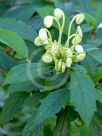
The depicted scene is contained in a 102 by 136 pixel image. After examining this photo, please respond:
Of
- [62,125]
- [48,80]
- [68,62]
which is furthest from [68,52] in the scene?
[62,125]

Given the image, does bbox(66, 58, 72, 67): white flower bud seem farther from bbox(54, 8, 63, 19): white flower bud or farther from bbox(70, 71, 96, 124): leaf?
bbox(54, 8, 63, 19): white flower bud

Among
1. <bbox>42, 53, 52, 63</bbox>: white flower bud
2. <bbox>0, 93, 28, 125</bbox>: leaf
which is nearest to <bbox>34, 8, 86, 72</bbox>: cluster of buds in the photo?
<bbox>42, 53, 52, 63</bbox>: white flower bud

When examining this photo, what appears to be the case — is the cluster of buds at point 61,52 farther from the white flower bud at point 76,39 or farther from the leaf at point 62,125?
the leaf at point 62,125

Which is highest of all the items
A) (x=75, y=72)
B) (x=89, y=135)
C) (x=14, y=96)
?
(x=75, y=72)

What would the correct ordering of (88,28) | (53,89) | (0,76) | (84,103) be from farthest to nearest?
(0,76)
(88,28)
(53,89)
(84,103)

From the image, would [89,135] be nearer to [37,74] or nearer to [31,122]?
[31,122]

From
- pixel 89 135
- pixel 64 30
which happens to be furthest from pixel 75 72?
pixel 89 135

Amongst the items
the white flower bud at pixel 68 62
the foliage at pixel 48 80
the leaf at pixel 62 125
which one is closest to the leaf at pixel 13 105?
the foliage at pixel 48 80

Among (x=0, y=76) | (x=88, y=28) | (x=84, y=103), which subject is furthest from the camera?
(x=0, y=76)
